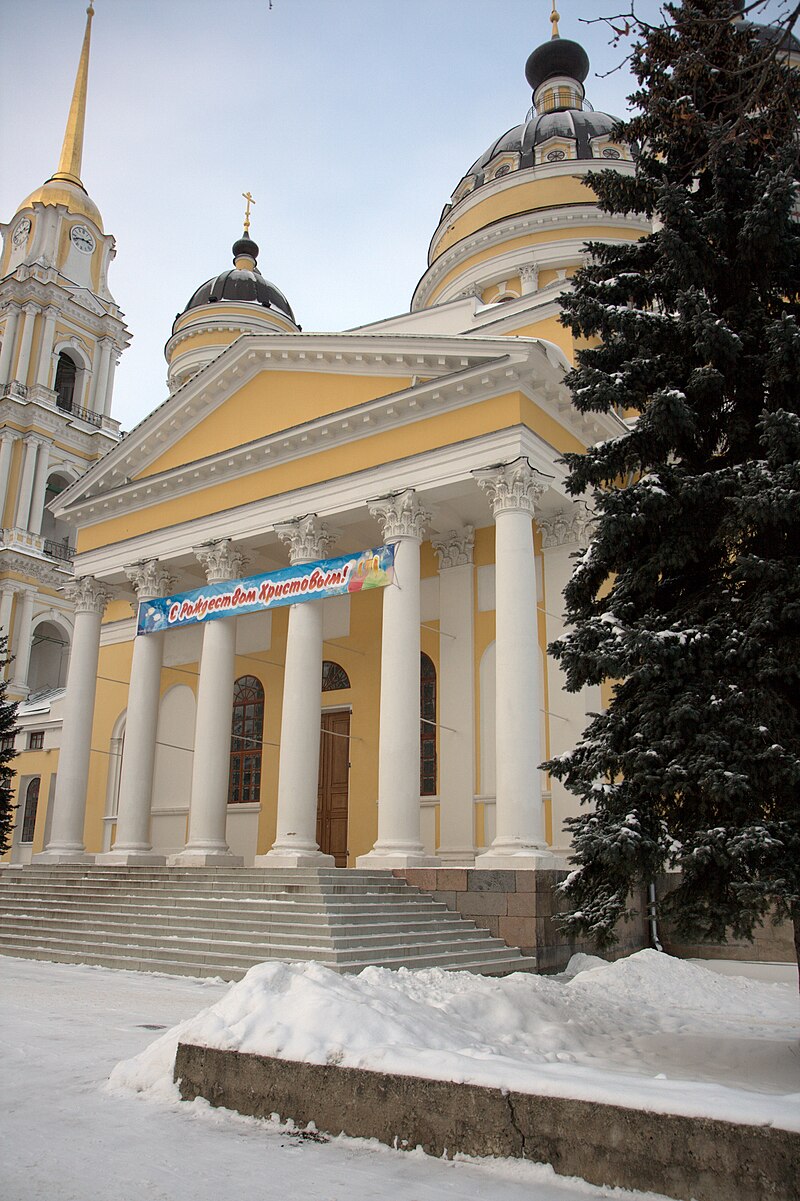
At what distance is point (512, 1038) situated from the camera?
226 inches

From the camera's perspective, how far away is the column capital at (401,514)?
48.7ft

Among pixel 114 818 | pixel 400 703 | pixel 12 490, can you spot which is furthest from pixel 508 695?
pixel 12 490

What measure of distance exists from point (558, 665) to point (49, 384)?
32387mm

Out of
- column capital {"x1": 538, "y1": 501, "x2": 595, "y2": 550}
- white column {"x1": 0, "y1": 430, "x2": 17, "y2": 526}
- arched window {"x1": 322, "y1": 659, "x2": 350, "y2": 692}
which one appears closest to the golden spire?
white column {"x1": 0, "y1": 430, "x2": 17, "y2": 526}

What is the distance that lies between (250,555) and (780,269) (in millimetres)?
12770

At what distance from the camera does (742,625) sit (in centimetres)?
630

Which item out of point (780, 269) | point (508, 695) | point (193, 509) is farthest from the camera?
point (193, 509)

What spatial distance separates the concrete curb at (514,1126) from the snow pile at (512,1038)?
0.05 m

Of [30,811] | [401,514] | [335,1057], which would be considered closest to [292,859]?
[401,514]

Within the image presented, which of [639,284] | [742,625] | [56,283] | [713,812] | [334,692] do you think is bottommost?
[713,812]

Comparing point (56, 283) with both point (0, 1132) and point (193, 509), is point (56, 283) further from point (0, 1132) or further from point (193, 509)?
point (0, 1132)

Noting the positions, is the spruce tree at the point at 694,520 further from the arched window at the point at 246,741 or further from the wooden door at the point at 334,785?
the arched window at the point at 246,741

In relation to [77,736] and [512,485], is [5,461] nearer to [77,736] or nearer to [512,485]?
[77,736]

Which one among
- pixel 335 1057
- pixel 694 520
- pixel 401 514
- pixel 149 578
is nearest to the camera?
pixel 335 1057
